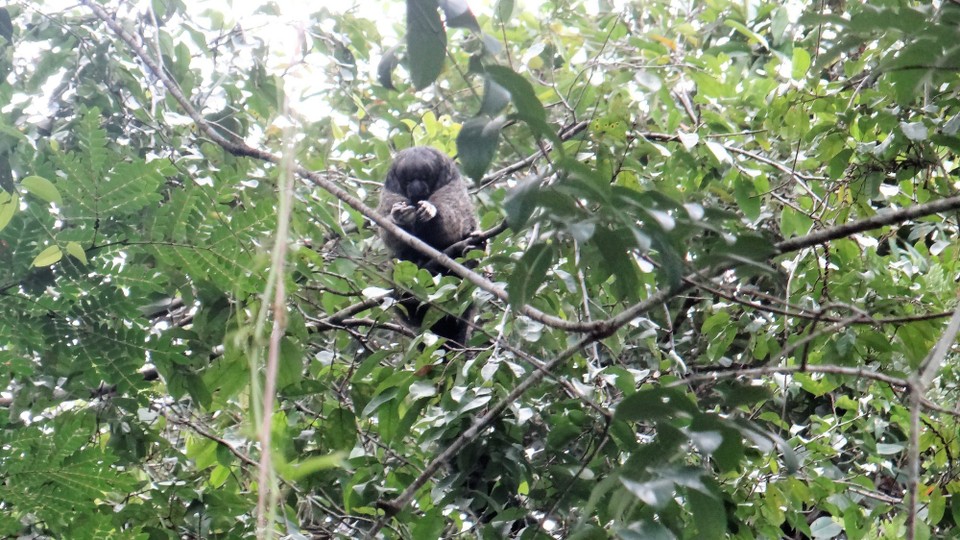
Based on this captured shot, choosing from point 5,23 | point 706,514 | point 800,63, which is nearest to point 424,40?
point 706,514

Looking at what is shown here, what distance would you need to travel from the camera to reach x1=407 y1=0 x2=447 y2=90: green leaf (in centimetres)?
116

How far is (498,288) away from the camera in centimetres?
263

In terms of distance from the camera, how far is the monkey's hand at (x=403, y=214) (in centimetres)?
548

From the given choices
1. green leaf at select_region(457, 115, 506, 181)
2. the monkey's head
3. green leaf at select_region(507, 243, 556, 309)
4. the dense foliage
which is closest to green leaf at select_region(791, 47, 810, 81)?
the dense foliage

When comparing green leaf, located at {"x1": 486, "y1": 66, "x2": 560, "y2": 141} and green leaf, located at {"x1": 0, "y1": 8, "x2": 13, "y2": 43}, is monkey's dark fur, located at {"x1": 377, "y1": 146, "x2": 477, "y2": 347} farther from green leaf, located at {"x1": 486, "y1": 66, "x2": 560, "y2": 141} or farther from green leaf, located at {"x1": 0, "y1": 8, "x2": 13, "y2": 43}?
green leaf, located at {"x1": 486, "y1": 66, "x2": 560, "y2": 141}

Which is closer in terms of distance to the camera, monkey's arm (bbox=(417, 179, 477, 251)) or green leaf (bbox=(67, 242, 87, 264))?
green leaf (bbox=(67, 242, 87, 264))

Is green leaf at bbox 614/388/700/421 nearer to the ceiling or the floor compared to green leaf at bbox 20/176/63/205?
nearer to the floor

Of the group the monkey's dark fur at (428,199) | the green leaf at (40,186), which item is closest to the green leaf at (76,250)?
the green leaf at (40,186)

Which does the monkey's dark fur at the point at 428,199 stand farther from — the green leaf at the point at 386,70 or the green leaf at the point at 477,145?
the green leaf at the point at 477,145

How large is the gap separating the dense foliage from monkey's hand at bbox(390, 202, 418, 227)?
713 mm

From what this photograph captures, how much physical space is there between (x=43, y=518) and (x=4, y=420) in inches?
12.4

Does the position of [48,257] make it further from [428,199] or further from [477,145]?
[428,199]

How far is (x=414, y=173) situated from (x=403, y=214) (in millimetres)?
585

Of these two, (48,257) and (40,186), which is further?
(48,257)
